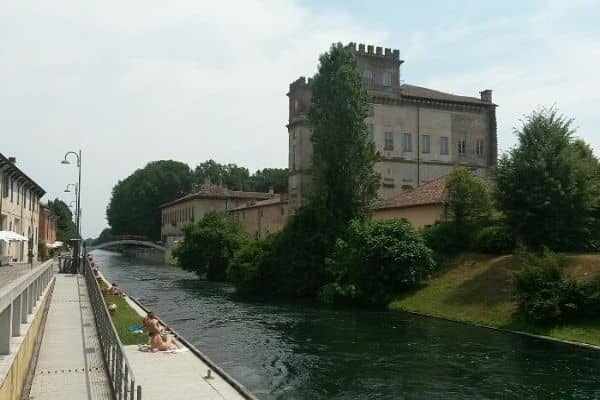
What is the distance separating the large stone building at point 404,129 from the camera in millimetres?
57188

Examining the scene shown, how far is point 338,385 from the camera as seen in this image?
16062 mm

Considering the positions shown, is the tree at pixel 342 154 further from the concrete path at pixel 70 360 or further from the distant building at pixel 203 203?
the distant building at pixel 203 203

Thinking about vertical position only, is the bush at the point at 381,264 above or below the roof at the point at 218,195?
below

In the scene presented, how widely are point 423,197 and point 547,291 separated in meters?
19.0

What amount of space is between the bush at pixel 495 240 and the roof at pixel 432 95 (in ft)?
86.8

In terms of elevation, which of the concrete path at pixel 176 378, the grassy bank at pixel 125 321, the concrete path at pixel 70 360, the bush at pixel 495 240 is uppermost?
the bush at pixel 495 240

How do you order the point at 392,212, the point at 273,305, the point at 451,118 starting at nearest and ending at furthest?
the point at 273,305
the point at 392,212
the point at 451,118

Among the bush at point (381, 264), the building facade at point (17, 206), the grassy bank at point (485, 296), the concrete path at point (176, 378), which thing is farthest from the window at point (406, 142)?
the concrete path at point (176, 378)

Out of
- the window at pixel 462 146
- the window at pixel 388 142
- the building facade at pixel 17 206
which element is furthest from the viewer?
A: the window at pixel 462 146

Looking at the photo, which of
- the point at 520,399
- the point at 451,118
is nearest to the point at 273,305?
the point at 520,399

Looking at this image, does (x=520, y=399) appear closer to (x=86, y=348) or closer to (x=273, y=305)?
(x=86, y=348)

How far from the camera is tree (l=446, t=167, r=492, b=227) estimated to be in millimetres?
36781

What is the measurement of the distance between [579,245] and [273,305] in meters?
17.3

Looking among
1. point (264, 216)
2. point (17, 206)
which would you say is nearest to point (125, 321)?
point (17, 206)
